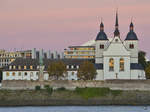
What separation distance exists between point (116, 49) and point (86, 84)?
24.6 m

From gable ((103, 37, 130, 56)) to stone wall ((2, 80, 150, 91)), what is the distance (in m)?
23.5

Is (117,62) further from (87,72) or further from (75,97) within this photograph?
(75,97)

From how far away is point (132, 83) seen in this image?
92062mm

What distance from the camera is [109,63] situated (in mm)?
118188

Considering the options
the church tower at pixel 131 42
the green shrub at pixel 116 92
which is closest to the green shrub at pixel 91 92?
the green shrub at pixel 116 92

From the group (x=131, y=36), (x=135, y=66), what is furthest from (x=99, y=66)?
(x=131, y=36)

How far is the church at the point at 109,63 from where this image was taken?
117938mm

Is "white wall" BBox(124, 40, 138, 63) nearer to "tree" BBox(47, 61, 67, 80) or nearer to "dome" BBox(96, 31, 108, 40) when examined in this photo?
"dome" BBox(96, 31, 108, 40)

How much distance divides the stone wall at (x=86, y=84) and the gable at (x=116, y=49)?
77.2ft

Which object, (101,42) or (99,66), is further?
(101,42)

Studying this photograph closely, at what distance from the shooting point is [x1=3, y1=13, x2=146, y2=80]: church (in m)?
118

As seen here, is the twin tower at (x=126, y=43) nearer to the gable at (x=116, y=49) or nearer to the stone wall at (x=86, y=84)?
the gable at (x=116, y=49)

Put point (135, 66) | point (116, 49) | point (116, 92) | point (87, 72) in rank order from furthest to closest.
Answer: point (135, 66) → point (116, 49) → point (87, 72) → point (116, 92)
